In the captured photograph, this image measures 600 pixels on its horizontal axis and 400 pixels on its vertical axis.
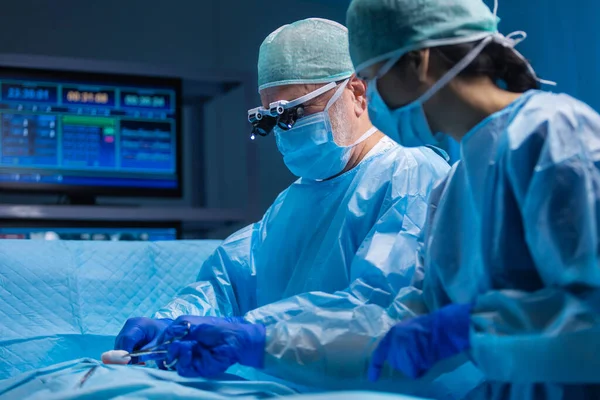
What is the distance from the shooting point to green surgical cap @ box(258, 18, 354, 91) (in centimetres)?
181

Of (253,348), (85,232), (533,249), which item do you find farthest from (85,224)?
(533,249)

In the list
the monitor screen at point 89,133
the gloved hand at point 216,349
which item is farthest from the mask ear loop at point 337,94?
the monitor screen at point 89,133

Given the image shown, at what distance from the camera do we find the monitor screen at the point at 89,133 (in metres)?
3.47

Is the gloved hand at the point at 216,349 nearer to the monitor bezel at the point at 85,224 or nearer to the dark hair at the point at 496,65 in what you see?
the dark hair at the point at 496,65

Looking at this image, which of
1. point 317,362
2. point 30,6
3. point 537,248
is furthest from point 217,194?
point 537,248

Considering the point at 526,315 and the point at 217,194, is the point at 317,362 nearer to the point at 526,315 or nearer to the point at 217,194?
the point at 526,315

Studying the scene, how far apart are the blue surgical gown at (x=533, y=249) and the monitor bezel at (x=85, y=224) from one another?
8.30ft

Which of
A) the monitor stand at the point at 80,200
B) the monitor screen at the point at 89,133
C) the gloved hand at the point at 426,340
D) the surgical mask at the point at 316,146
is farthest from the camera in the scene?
the monitor stand at the point at 80,200

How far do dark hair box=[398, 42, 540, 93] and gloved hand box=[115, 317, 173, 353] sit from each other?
0.86 metres

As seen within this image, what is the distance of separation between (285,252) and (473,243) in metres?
0.77

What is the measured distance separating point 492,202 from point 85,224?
2.67 meters

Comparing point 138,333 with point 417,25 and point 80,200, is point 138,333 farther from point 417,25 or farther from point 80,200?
point 80,200

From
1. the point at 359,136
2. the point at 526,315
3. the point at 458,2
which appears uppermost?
the point at 458,2

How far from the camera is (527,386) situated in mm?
1103
